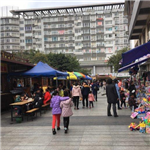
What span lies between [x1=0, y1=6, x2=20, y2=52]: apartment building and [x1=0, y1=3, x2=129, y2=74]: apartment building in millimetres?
4054

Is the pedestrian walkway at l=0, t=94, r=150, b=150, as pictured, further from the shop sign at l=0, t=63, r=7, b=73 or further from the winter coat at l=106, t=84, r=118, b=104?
the shop sign at l=0, t=63, r=7, b=73

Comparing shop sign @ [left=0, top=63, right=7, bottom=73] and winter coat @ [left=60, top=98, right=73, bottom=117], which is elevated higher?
shop sign @ [left=0, top=63, right=7, bottom=73]

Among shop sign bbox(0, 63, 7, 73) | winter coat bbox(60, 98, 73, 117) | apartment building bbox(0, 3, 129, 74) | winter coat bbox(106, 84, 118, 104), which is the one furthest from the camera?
apartment building bbox(0, 3, 129, 74)

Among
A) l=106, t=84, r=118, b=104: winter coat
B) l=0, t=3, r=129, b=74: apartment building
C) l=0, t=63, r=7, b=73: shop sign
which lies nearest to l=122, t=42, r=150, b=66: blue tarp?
l=106, t=84, r=118, b=104: winter coat

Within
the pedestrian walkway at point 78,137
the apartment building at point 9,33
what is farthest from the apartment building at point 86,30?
the pedestrian walkway at point 78,137

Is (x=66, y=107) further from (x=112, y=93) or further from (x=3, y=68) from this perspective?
(x=3, y=68)

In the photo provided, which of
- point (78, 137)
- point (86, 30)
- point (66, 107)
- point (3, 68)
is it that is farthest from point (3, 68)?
point (86, 30)

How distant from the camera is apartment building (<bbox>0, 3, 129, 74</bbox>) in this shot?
69.2 metres

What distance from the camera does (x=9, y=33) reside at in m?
73.9

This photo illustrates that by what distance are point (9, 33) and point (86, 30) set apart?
92.9 feet

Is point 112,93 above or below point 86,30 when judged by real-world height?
below

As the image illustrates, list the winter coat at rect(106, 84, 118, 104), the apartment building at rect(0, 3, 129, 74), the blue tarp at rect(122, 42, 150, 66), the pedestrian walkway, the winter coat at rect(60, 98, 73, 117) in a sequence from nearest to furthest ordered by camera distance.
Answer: the pedestrian walkway
the winter coat at rect(60, 98, 73, 117)
the blue tarp at rect(122, 42, 150, 66)
the winter coat at rect(106, 84, 118, 104)
the apartment building at rect(0, 3, 129, 74)

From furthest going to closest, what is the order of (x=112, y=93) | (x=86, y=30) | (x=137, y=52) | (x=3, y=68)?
(x=86, y=30) < (x=3, y=68) < (x=112, y=93) < (x=137, y=52)

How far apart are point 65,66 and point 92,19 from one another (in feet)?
120
